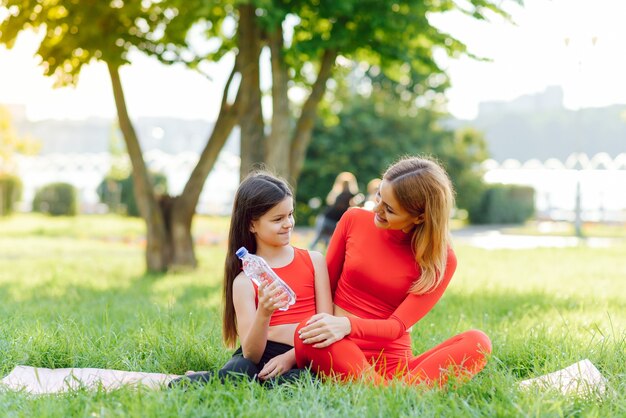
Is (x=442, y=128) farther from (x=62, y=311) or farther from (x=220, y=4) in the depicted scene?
(x=62, y=311)

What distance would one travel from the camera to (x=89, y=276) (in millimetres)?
11461

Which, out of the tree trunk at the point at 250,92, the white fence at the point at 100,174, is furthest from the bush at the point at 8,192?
the tree trunk at the point at 250,92

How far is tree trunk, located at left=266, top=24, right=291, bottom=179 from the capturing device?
33.8 feet

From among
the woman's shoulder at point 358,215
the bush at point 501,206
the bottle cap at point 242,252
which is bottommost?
the bush at point 501,206

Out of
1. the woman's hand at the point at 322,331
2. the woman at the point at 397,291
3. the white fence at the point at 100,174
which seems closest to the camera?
the woman's hand at the point at 322,331

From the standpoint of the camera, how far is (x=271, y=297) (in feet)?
12.1

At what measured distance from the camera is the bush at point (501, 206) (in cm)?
3284

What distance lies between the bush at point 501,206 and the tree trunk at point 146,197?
73.9ft

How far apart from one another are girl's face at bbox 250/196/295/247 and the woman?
15.6 inches

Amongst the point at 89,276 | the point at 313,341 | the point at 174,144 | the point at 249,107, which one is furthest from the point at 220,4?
the point at 174,144

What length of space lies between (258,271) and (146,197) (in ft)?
26.9


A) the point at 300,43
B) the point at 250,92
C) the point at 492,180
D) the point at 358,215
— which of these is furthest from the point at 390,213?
the point at 492,180

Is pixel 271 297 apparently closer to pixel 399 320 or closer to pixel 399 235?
pixel 399 320

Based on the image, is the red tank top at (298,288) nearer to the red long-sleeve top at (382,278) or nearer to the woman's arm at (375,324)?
the red long-sleeve top at (382,278)
